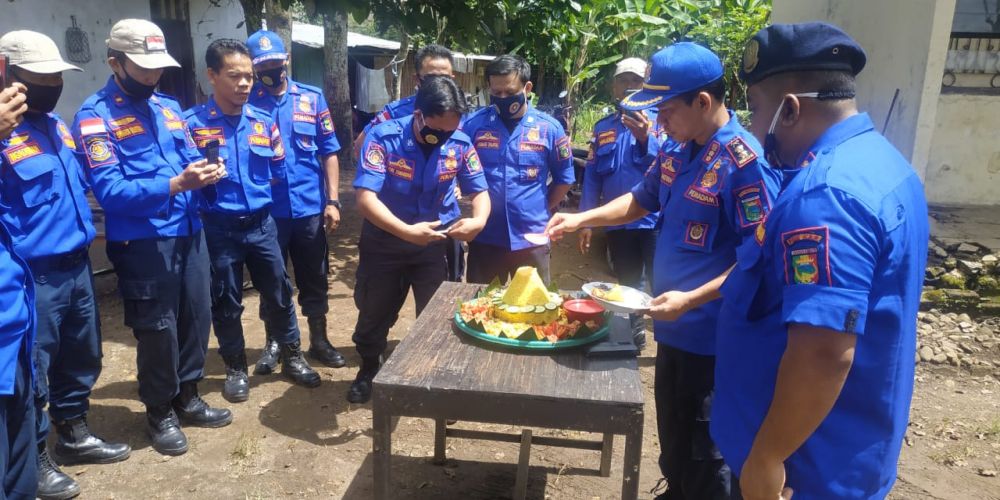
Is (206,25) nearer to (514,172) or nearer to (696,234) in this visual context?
(514,172)

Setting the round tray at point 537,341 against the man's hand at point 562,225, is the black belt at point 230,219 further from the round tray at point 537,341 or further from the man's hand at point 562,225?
the round tray at point 537,341

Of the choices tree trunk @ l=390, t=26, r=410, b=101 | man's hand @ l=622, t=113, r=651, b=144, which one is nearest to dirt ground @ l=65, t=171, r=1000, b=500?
man's hand @ l=622, t=113, r=651, b=144

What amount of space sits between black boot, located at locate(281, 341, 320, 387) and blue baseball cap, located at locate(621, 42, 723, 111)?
9.19ft

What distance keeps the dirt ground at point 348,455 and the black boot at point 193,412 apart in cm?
5

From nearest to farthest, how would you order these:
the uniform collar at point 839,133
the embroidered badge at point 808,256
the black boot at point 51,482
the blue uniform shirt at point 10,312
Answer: the embroidered badge at point 808,256 → the uniform collar at point 839,133 → the blue uniform shirt at point 10,312 → the black boot at point 51,482

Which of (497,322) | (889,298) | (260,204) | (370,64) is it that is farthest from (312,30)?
(889,298)

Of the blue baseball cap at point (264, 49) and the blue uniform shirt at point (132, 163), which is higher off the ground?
the blue baseball cap at point (264, 49)


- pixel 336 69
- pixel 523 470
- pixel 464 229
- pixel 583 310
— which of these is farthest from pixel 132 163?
pixel 336 69

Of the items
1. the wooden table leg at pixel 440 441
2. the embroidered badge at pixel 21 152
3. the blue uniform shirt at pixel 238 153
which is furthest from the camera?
the blue uniform shirt at pixel 238 153

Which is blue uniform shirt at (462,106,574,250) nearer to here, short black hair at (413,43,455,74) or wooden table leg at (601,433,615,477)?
short black hair at (413,43,455,74)

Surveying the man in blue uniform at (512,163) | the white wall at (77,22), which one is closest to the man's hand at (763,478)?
the man in blue uniform at (512,163)

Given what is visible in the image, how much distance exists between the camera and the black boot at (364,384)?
4.14 meters

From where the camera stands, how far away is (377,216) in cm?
351

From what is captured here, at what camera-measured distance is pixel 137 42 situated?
10.5 feet
